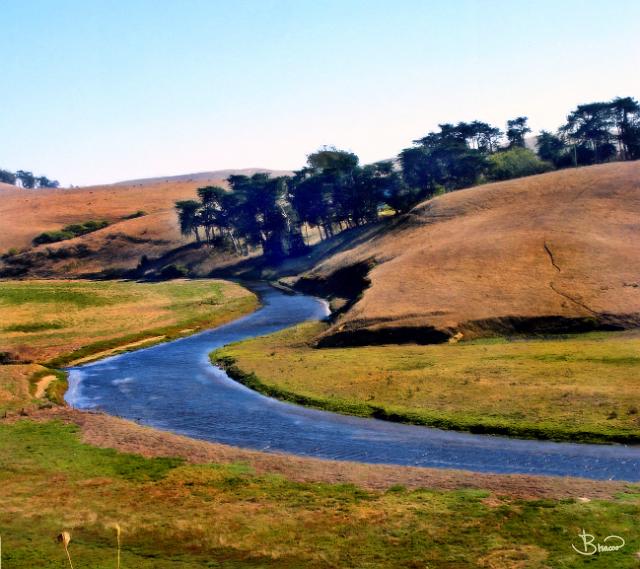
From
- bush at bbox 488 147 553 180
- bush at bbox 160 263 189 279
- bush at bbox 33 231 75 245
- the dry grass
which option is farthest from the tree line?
the dry grass

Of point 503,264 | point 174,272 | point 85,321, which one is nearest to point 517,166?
point 503,264

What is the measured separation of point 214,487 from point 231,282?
327ft

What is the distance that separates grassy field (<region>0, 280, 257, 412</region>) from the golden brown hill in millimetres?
20335

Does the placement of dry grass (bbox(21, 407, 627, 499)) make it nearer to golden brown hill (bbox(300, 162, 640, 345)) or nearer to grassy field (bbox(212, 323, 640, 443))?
grassy field (bbox(212, 323, 640, 443))

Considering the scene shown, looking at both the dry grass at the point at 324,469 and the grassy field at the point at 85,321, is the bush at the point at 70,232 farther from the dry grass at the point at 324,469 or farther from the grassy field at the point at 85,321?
the dry grass at the point at 324,469

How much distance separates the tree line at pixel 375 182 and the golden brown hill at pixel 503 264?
81.1 ft

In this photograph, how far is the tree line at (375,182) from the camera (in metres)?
146

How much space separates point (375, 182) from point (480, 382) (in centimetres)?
10106

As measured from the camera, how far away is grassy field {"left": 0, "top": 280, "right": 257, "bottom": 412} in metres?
62.0

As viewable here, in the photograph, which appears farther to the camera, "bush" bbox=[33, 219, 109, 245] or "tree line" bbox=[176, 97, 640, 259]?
"bush" bbox=[33, 219, 109, 245]

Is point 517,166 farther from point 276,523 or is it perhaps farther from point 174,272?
point 276,523

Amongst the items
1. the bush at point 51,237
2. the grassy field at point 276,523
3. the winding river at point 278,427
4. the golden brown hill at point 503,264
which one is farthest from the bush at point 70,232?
the grassy field at point 276,523

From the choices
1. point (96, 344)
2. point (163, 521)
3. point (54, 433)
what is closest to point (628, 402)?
point (163, 521)

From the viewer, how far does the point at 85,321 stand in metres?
86.8
